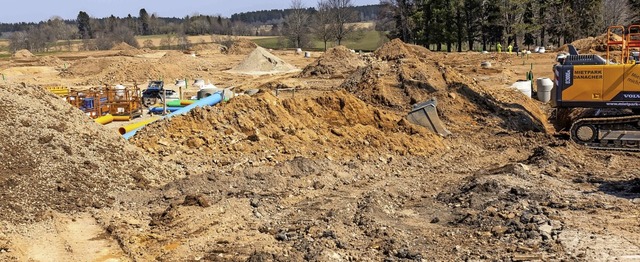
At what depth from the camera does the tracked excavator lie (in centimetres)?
1416

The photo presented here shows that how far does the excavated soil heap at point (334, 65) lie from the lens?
34375mm

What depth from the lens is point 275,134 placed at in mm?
14297

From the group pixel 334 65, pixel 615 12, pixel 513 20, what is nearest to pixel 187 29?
pixel 513 20

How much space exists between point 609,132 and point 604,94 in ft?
3.36

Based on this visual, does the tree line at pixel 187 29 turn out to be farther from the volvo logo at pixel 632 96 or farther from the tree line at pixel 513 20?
the volvo logo at pixel 632 96

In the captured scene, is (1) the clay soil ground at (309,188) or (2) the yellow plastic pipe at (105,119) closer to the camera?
(1) the clay soil ground at (309,188)

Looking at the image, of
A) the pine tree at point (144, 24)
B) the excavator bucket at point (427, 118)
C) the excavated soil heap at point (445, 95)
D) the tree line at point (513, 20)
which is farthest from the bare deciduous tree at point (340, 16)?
the pine tree at point (144, 24)

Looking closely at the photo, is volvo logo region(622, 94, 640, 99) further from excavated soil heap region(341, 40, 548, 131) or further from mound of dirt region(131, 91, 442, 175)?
mound of dirt region(131, 91, 442, 175)

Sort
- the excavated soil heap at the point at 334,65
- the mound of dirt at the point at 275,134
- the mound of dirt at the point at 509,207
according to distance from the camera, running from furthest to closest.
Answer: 1. the excavated soil heap at the point at 334,65
2. the mound of dirt at the point at 275,134
3. the mound of dirt at the point at 509,207

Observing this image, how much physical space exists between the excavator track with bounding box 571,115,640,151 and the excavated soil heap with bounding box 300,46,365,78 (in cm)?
1947

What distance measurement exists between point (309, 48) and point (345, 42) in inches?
373

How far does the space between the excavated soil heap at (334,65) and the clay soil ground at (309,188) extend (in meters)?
16.2

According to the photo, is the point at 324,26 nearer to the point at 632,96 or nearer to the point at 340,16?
the point at 340,16

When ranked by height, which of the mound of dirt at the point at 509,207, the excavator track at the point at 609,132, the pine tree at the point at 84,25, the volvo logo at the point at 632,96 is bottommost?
the mound of dirt at the point at 509,207
